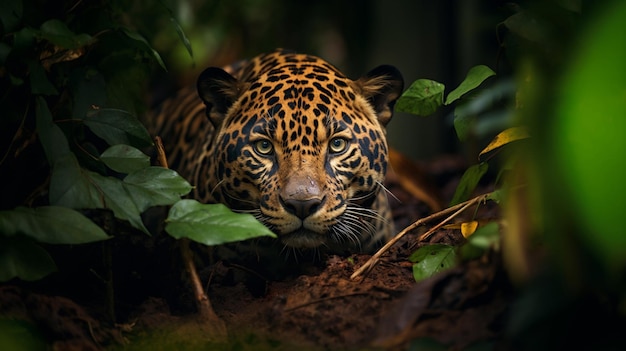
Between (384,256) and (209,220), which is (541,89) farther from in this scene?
(384,256)

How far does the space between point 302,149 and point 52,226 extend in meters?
1.40

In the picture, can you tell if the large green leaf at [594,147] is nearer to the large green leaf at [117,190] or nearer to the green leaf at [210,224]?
the green leaf at [210,224]

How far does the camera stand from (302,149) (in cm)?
390

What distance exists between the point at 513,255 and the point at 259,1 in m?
7.69

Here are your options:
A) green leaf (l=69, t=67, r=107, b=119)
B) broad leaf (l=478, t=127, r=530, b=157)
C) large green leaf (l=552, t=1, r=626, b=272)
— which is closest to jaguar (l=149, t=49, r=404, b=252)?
green leaf (l=69, t=67, r=107, b=119)

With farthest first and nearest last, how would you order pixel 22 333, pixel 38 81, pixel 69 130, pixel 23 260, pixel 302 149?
pixel 302 149
pixel 69 130
pixel 38 81
pixel 23 260
pixel 22 333

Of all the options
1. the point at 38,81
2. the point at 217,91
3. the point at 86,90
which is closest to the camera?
the point at 38,81

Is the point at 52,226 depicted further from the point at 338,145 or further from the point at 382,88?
the point at 382,88

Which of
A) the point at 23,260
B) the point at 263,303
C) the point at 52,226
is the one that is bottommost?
the point at 263,303

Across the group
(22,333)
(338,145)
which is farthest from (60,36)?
(338,145)

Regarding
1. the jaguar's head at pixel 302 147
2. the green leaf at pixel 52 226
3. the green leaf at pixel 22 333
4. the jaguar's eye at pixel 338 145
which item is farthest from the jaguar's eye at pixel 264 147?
the green leaf at pixel 22 333

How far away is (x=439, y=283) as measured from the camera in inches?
111

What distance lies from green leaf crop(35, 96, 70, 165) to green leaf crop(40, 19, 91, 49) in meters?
0.29

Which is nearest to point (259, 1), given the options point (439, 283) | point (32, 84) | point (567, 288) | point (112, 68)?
point (112, 68)
